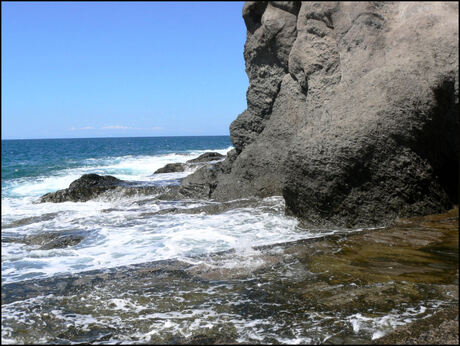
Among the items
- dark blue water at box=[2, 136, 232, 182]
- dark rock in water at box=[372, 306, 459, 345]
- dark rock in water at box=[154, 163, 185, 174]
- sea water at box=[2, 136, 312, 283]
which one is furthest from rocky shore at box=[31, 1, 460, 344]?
dark rock in water at box=[154, 163, 185, 174]

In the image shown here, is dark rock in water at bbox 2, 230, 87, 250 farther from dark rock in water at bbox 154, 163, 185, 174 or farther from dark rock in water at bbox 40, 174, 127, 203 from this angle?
dark rock in water at bbox 154, 163, 185, 174

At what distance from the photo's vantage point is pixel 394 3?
291 cm

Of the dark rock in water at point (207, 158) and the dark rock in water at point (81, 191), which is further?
the dark rock in water at point (207, 158)

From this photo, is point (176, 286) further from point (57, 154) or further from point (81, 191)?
point (57, 154)

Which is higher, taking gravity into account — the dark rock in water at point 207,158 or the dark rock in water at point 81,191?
the dark rock in water at point 207,158

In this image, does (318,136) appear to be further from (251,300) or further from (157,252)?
(251,300)

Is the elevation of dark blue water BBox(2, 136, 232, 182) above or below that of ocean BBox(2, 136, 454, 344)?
above

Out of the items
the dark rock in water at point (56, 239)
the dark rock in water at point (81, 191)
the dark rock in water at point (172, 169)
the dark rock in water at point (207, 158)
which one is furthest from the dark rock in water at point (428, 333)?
the dark rock in water at point (207, 158)

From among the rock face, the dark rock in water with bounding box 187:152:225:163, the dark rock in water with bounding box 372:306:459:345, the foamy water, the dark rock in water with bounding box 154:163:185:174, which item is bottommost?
the foamy water

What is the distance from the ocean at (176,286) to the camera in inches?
145

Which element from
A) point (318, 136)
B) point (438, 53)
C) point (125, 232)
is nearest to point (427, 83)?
point (438, 53)

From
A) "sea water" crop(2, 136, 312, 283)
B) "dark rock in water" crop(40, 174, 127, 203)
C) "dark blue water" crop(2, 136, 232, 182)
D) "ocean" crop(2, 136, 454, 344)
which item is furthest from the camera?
"dark blue water" crop(2, 136, 232, 182)

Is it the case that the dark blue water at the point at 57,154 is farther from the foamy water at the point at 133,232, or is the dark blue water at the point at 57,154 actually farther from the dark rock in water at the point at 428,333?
the dark rock in water at the point at 428,333

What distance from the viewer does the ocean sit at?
3.68 meters
